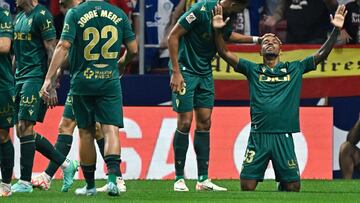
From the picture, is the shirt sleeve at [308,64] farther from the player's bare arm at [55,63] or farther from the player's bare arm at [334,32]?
the player's bare arm at [55,63]

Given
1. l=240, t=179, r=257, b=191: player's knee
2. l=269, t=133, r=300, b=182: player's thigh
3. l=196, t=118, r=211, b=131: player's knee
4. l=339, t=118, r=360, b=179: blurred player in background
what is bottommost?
l=339, t=118, r=360, b=179: blurred player in background

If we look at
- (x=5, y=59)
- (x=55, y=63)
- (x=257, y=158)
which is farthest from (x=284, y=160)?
(x=5, y=59)

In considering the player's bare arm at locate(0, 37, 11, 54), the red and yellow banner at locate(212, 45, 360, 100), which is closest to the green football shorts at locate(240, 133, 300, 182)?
the player's bare arm at locate(0, 37, 11, 54)

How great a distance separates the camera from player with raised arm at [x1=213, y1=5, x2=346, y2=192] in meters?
15.5

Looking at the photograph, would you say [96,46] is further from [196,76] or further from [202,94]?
[202,94]

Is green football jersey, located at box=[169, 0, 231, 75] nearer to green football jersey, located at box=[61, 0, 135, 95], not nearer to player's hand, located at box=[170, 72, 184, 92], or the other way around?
player's hand, located at box=[170, 72, 184, 92]

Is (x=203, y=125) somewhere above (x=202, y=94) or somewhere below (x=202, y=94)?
below

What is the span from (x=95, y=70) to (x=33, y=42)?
1.70 meters

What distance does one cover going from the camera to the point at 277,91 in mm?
15570

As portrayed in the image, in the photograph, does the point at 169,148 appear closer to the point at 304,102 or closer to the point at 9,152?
the point at 304,102

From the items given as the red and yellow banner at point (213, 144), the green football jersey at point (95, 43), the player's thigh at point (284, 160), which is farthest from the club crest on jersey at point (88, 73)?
the red and yellow banner at point (213, 144)

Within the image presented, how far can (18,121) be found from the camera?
15539 millimetres

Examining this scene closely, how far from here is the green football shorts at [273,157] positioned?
50.6 feet

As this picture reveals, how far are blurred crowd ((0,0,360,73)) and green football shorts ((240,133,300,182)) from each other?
4.69m
